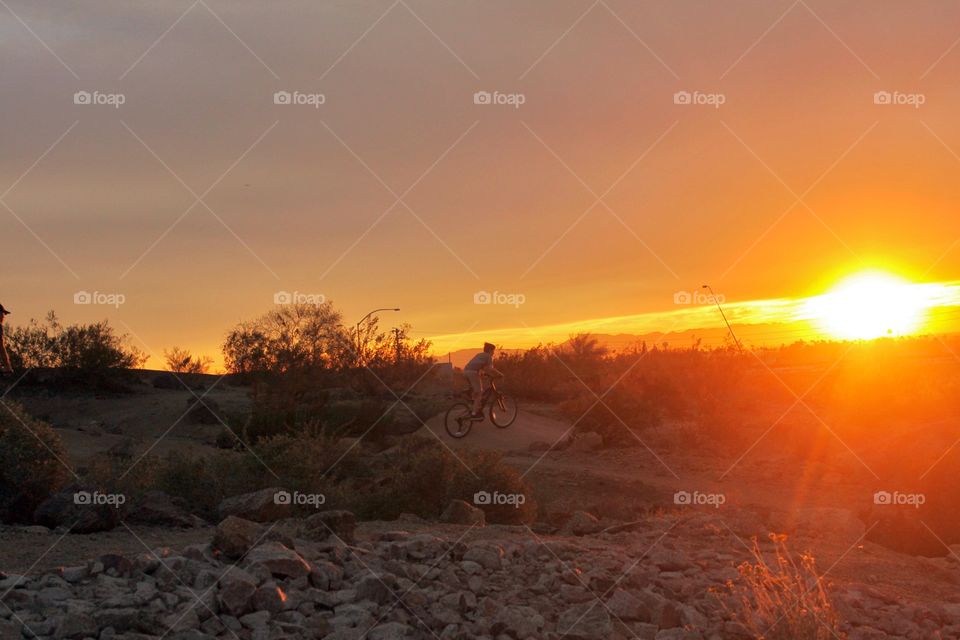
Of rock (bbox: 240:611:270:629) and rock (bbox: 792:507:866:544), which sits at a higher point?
rock (bbox: 792:507:866:544)

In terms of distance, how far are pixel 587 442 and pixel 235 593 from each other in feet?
63.4

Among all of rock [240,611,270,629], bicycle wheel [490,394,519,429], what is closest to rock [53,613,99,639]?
rock [240,611,270,629]

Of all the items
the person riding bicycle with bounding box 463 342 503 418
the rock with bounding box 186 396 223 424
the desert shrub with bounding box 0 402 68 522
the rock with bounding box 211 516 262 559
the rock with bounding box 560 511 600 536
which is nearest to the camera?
the rock with bounding box 211 516 262 559

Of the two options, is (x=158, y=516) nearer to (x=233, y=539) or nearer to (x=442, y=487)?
(x=233, y=539)

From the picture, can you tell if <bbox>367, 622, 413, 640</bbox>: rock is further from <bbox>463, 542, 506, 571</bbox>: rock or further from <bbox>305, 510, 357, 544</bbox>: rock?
<bbox>305, 510, 357, 544</bbox>: rock

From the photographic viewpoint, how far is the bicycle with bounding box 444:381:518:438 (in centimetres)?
2692

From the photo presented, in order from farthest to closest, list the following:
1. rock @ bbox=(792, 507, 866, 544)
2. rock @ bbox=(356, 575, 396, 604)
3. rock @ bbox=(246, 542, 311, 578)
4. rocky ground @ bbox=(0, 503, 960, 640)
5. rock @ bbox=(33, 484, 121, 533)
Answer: rock @ bbox=(792, 507, 866, 544)
rock @ bbox=(33, 484, 121, 533)
rock @ bbox=(246, 542, 311, 578)
rock @ bbox=(356, 575, 396, 604)
rocky ground @ bbox=(0, 503, 960, 640)

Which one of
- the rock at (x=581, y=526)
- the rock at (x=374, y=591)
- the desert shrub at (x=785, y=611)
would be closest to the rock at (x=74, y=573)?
the rock at (x=374, y=591)

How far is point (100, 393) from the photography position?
40250 mm

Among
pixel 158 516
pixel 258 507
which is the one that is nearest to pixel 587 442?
pixel 258 507

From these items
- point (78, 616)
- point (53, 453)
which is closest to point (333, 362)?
point (53, 453)

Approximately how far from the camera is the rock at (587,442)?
85.0 ft

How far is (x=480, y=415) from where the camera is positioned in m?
26.8

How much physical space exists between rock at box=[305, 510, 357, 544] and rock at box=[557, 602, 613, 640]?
255cm
